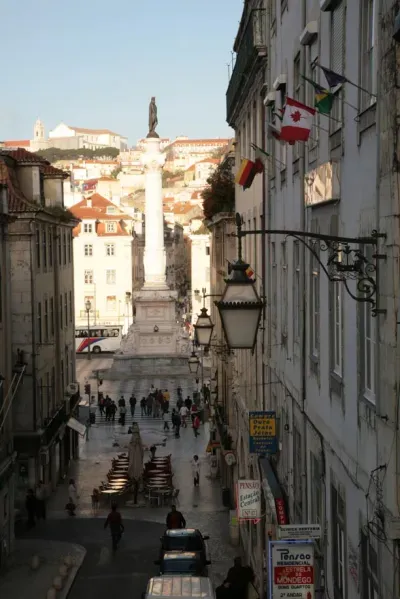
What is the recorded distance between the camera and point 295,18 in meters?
14.4

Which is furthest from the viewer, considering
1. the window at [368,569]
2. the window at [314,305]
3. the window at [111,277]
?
the window at [111,277]

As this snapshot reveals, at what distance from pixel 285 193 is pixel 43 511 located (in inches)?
725

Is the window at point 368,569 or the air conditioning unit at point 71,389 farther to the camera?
the air conditioning unit at point 71,389

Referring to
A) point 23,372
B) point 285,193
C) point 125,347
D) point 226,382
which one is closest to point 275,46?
point 285,193

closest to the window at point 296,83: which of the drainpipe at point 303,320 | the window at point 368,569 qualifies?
the drainpipe at point 303,320

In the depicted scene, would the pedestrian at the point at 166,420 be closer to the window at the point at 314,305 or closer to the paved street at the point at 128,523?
the paved street at the point at 128,523

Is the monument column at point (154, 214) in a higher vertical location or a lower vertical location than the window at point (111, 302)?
higher

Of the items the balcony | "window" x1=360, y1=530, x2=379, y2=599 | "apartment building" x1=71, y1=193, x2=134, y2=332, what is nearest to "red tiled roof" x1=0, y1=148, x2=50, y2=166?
the balcony

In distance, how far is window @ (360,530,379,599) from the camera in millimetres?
8547

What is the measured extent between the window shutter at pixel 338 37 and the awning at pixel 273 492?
757 centimetres

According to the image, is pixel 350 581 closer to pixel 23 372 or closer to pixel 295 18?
pixel 295 18

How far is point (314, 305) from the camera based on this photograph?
41.1 ft

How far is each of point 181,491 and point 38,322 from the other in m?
7.70

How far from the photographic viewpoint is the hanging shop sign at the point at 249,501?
733 inches
